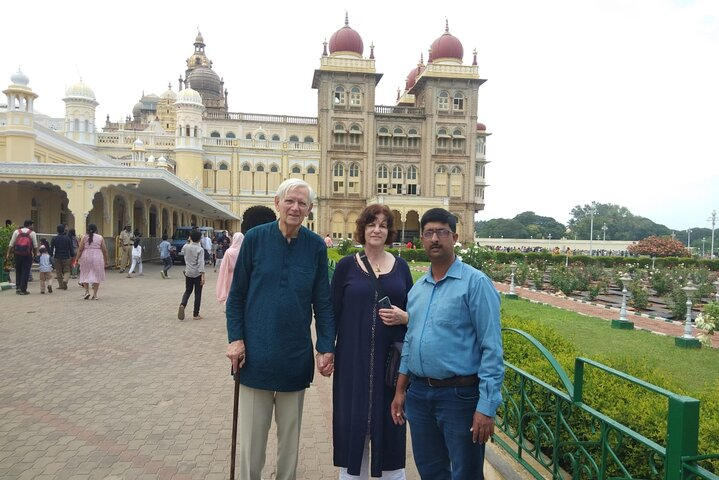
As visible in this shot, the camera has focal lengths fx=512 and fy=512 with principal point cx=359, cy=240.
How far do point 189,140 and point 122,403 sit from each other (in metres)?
41.5

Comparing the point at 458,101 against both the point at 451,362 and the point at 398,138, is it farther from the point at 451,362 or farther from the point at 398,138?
the point at 451,362

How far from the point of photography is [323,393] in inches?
219

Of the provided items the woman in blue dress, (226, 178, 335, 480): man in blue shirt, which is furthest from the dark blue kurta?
the woman in blue dress

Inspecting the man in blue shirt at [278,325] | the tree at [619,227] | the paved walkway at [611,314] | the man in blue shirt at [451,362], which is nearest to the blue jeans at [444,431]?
the man in blue shirt at [451,362]

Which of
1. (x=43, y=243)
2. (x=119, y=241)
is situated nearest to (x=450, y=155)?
(x=119, y=241)

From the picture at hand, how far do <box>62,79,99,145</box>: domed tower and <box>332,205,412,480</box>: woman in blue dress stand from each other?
42.6m

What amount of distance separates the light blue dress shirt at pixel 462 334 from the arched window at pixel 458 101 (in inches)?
1874

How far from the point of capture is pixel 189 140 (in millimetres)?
43250

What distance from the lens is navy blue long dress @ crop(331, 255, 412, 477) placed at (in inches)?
114

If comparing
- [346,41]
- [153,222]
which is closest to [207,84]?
[346,41]

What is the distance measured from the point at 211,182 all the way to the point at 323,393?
4194 centimetres

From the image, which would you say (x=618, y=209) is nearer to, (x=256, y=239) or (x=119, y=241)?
(x=119, y=241)

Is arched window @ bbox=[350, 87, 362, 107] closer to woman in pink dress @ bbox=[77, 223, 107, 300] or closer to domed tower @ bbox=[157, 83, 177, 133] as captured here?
domed tower @ bbox=[157, 83, 177, 133]

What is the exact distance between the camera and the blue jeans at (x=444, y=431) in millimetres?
2379
